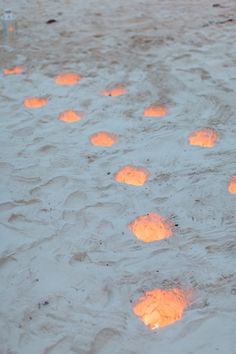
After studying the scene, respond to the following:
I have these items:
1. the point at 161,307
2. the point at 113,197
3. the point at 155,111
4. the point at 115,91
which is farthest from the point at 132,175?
the point at 115,91

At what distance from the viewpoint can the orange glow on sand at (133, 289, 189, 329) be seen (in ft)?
6.14

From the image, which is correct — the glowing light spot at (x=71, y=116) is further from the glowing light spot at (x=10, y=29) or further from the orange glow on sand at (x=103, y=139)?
the glowing light spot at (x=10, y=29)

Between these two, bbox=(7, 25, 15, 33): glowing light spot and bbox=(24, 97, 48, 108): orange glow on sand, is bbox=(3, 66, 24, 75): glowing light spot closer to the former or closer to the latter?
bbox=(24, 97, 48, 108): orange glow on sand

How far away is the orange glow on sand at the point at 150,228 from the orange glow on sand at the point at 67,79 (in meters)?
1.90

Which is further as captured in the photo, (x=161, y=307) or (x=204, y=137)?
(x=204, y=137)

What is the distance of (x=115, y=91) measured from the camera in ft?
11.9

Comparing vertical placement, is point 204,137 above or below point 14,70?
below

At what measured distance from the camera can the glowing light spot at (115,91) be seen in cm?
360

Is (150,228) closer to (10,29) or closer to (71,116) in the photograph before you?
(71,116)

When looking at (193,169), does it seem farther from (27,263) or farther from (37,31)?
(37,31)

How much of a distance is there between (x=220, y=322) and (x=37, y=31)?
4.12 metres

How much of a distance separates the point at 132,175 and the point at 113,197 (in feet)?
0.83

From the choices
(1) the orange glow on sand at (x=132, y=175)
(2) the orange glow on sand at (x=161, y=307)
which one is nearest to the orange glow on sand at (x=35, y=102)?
(1) the orange glow on sand at (x=132, y=175)

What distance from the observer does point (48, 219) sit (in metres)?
2.41
